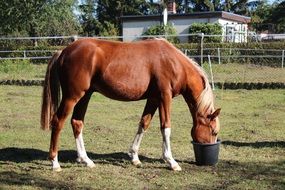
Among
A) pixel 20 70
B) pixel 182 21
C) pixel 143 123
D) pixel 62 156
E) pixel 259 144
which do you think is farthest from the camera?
pixel 182 21

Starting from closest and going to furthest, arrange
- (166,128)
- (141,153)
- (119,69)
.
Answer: (119,69) → (166,128) → (141,153)

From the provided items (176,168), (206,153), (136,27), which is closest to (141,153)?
(176,168)

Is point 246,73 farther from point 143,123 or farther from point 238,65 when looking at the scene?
point 143,123

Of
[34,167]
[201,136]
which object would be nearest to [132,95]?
[201,136]

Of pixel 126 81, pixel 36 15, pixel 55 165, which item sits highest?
pixel 36 15

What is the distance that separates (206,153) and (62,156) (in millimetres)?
2044

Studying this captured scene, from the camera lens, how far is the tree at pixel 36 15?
97.8 ft

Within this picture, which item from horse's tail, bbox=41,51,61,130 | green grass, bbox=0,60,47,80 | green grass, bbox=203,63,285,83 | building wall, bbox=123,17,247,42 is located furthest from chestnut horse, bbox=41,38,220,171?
building wall, bbox=123,17,247,42

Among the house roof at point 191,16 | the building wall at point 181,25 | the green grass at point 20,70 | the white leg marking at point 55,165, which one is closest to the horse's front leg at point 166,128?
the white leg marking at point 55,165

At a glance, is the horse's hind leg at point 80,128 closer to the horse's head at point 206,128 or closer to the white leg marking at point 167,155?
the white leg marking at point 167,155

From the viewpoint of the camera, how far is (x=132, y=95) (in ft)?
19.9

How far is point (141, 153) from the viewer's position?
6.93 meters

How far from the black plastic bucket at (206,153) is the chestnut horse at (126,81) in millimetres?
90

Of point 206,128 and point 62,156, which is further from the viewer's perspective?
point 62,156
